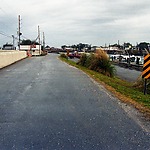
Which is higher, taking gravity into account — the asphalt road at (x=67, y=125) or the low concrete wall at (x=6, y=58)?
the low concrete wall at (x=6, y=58)

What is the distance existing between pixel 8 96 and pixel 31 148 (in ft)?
19.4

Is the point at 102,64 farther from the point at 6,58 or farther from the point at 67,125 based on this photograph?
the point at 67,125

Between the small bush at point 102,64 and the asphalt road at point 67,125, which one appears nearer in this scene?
the asphalt road at point 67,125

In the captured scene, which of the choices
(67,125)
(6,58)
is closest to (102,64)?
(6,58)

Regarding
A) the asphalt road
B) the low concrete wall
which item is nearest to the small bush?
the low concrete wall

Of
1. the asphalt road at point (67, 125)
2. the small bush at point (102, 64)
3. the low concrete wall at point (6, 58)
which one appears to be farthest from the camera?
the low concrete wall at point (6, 58)

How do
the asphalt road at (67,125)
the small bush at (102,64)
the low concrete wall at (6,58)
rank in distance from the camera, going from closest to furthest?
the asphalt road at (67,125) → the small bush at (102,64) → the low concrete wall at (6,58)

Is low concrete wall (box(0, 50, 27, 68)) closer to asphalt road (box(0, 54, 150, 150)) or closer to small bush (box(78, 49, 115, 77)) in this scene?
small bush (box(78, 49, 115, 77))

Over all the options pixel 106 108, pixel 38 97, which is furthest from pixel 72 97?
pixel 106 108

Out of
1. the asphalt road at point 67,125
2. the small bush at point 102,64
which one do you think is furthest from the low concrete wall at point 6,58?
the asphalt road at point 67,125

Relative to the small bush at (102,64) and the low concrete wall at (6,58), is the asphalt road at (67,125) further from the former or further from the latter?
the low concrete wall at (6,58)

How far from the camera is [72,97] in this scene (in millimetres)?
10570

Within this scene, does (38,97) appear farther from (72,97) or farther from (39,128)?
(39,128)

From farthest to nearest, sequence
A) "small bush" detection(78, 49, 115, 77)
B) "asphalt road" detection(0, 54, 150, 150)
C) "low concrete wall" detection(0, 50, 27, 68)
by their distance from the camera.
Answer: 1. "low concrete wall" detection(0, 50, 27, 68)
2. "small bush" detection(78, 49, 115, 77)
3. "asphalt road" detection(0, 54, 150, 150)
